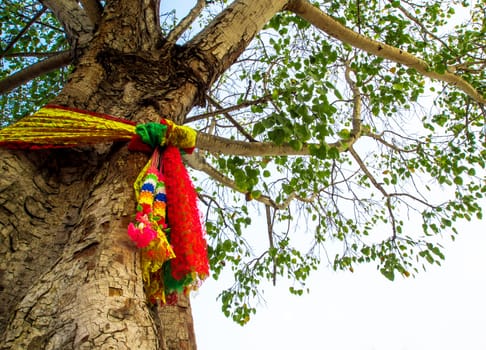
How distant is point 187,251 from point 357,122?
2.08m

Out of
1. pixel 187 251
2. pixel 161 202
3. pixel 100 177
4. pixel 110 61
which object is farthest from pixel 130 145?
pixel 110 61

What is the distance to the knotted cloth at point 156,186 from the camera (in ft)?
3.99

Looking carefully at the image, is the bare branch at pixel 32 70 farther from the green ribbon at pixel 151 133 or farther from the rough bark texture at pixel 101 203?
the green ribbon at pixel 151 133

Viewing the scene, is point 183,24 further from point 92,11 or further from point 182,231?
point 182,231

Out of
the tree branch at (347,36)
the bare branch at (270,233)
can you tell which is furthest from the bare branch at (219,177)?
the tree branch at (347,36)

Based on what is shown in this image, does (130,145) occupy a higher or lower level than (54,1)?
lower

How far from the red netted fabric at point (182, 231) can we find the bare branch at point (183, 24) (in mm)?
1008

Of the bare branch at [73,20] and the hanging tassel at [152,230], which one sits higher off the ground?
the bare branch at [73,20]

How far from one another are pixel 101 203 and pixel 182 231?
0.31 metres

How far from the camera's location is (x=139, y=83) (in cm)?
189

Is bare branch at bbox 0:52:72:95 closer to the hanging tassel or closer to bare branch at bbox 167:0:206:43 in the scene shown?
bare branch at bbox 167:0:206:43

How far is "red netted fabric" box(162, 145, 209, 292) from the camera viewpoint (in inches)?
51.9

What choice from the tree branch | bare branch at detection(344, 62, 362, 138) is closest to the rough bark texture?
the tree branch

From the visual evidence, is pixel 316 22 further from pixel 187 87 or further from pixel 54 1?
pixel 54 1
